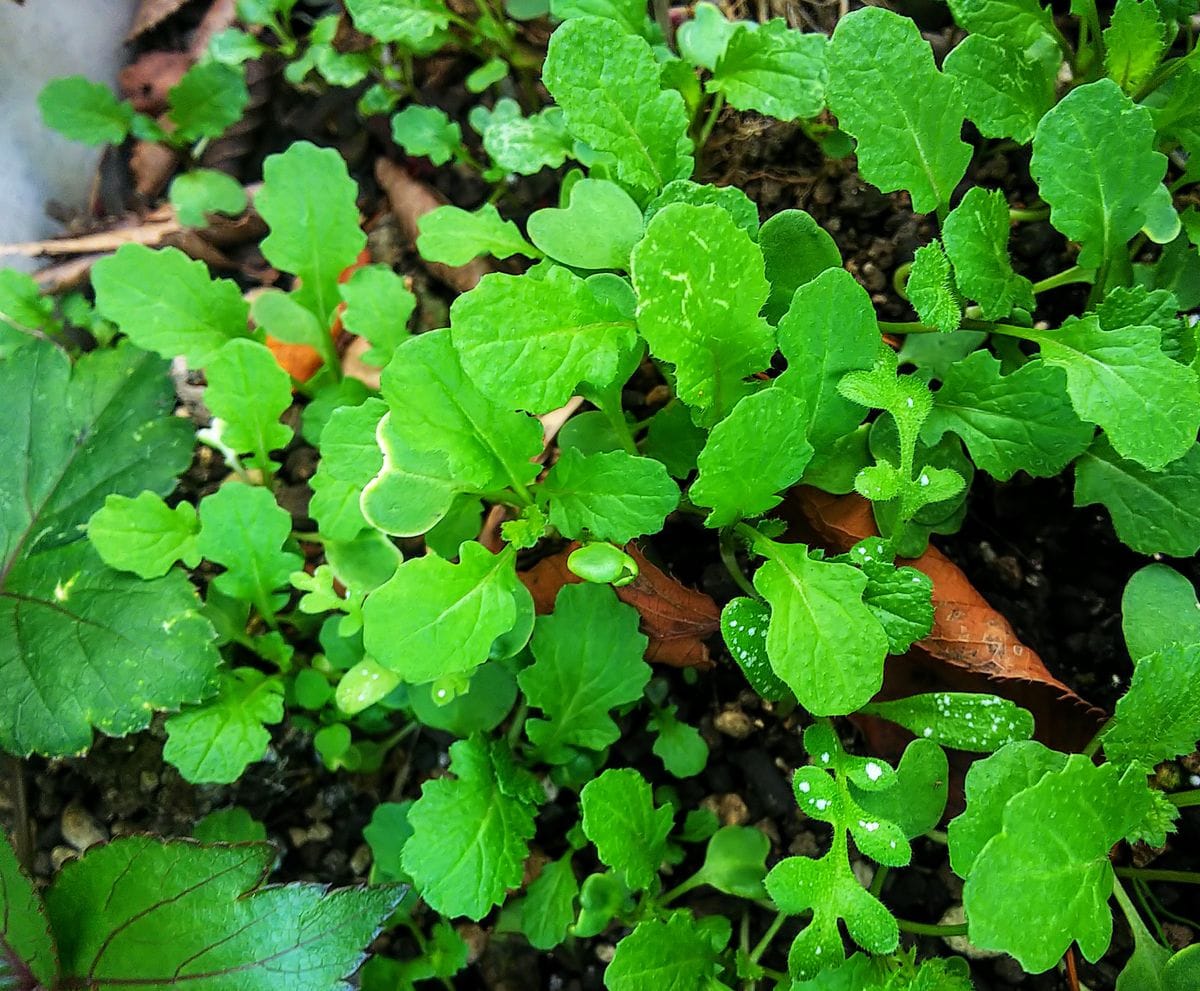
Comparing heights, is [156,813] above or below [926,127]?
below

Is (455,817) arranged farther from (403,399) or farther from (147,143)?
(147,143)

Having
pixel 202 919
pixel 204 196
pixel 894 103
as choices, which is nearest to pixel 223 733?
pixel 202 919

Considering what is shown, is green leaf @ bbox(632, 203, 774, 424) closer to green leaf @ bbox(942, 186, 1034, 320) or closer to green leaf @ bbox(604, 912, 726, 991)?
green leaf @ bbox(942, 186, 1034, 320)

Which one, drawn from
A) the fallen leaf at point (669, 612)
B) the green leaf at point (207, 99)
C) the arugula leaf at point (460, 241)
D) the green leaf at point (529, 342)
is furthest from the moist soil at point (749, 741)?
the green leaf at point (207, 99)

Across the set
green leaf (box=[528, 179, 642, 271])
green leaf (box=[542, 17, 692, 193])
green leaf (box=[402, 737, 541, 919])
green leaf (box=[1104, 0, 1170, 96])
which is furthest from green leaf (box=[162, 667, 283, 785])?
green leaf (box=[1104, 0, 1170, 96])

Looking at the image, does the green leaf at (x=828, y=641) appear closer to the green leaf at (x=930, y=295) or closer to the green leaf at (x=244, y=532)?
the green leaf at (x=930, y=295)

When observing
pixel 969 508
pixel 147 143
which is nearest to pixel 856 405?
pixel 969 508

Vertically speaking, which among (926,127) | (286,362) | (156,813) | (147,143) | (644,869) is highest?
(926,127)
